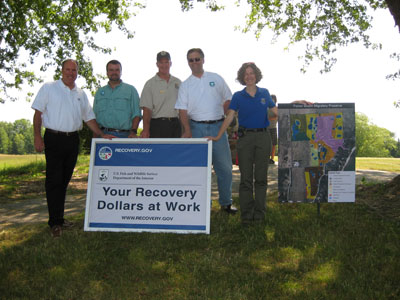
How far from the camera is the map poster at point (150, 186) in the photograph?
4.29m

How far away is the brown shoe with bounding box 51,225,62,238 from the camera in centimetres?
440

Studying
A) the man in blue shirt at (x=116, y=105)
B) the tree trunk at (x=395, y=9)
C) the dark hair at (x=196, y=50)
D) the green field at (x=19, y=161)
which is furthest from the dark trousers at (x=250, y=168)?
the green field at (x=19, y=161)

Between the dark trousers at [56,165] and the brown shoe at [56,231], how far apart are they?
109 mm

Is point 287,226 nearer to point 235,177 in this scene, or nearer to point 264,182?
point 264,182

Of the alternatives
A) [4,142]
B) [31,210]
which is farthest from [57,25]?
[4,142]

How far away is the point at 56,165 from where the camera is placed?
4.60 meters

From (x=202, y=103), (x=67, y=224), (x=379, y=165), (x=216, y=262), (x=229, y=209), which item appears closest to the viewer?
(x=216, y=262)

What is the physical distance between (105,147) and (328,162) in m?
3.01

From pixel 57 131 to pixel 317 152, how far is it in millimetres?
3457

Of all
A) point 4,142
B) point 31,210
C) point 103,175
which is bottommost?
point 31,210

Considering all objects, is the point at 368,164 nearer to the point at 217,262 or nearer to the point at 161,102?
the point at 161,102

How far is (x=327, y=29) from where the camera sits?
11.9 meters

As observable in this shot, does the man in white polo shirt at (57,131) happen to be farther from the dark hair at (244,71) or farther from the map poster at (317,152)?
the map poster at (317,152)

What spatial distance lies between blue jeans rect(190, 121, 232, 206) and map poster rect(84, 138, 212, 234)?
469 millimetres
